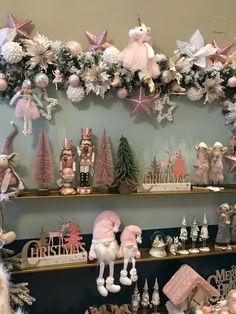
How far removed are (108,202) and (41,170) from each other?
461mm

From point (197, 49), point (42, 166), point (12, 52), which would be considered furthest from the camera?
point (197, 49)

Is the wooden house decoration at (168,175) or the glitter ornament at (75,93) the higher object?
the glitter ornament at (75,93)

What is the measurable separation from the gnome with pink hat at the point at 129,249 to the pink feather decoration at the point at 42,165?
0.52m

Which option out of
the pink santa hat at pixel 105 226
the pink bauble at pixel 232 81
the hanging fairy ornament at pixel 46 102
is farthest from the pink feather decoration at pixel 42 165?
the pink bauble at pixel 232 81

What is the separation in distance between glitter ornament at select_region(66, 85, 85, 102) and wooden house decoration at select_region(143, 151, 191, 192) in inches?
22.3

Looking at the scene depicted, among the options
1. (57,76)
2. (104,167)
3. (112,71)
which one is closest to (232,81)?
(112,71)

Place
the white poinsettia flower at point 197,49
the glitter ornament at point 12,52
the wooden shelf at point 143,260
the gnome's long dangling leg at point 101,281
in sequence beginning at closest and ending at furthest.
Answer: the glitter ornament at point 12,52, the wooden shelf at point 143,260, the gnome's long dangling leg at point 101,281, the white poinsettia flower at point 197,49

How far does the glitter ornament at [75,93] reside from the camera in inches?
74.7

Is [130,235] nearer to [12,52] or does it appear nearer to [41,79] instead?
[41,79]

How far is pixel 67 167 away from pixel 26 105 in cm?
38

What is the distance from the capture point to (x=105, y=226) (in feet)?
6.32

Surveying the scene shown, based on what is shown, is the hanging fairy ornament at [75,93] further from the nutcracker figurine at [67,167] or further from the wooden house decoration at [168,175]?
the wooden house decoration at [168,175]

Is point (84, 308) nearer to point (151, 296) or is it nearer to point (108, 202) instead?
point (151, 296)

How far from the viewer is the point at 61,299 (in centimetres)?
203
